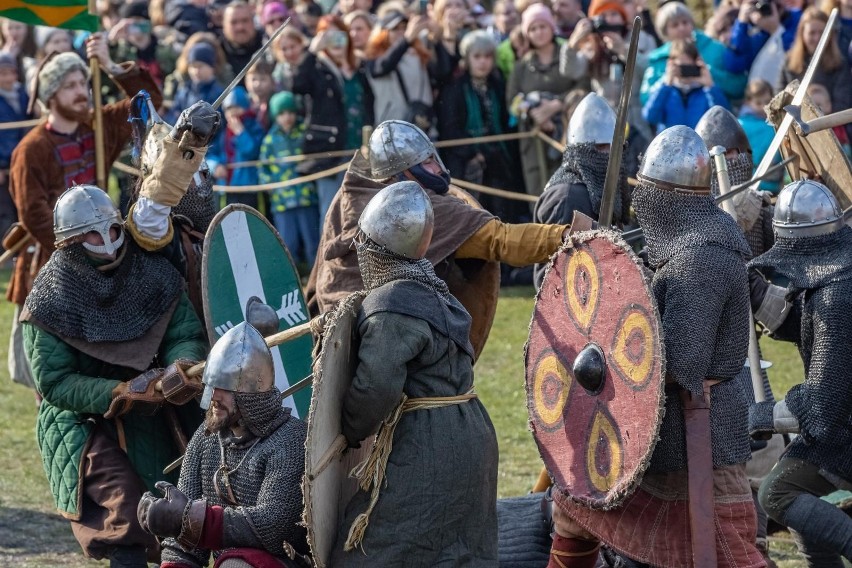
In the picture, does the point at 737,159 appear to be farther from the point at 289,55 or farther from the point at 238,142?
the point at 238,142

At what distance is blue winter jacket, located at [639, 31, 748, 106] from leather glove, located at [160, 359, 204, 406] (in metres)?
6.31

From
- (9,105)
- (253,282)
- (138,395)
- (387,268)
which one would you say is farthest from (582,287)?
(9,105)

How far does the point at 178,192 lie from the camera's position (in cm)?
612

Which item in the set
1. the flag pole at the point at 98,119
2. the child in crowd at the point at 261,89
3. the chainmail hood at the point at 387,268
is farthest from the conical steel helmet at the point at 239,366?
the child in crowd at the point at 261,89

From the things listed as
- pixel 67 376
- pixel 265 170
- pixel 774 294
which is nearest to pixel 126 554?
pixel 67 376

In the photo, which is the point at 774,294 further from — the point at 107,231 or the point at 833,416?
the point at 107,231

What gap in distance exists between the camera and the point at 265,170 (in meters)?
12.6

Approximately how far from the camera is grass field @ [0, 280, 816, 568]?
7.21 m

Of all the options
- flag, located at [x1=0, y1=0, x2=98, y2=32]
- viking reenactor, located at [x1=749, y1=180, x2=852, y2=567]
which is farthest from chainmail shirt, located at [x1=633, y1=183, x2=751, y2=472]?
flag, located at [x1=0, y1=0, x2=98, y2=32]

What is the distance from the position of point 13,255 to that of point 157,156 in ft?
7.74

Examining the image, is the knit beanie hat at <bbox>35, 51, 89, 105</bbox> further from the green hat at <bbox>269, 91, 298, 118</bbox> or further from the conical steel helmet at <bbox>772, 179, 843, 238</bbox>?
the green hat at <bbox>269, 91, 298, 118</bbox>

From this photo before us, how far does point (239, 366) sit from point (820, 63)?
7173mm

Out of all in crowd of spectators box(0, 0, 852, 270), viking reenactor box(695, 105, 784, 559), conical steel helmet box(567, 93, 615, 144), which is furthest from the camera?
crowd of spectators box(0, 0, 852, 270)

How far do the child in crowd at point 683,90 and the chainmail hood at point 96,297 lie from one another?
18.7ft
